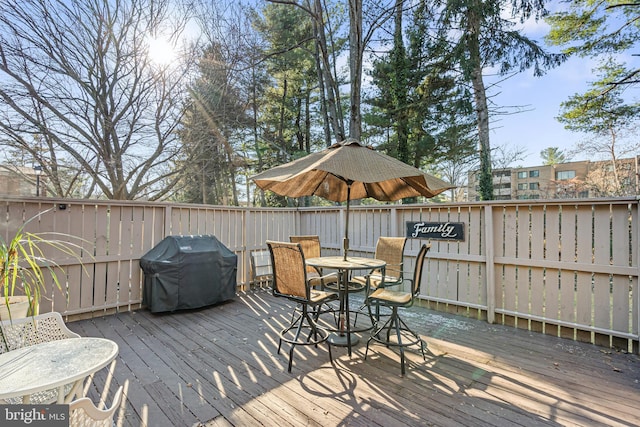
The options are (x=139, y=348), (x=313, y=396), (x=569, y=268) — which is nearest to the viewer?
(x=313, y=396)

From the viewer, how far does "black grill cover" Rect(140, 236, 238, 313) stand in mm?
3953

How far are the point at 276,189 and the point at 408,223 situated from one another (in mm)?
2352

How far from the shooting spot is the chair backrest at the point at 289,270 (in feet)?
8.66

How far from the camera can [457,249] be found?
418cm

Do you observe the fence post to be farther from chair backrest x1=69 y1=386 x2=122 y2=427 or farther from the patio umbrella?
chair backrest x1=69 y1=386 x2=122 y2=427

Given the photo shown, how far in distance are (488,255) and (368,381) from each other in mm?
2499

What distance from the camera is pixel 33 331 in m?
1.61

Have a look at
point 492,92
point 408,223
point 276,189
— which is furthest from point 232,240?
point 492,92

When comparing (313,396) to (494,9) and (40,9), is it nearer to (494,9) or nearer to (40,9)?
(40,9)

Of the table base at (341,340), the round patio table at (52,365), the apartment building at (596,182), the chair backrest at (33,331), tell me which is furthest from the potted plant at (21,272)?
the apartment building at (596,182)

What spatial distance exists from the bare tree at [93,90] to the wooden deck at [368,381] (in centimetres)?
452

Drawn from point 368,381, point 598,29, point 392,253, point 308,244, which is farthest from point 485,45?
point 368,381

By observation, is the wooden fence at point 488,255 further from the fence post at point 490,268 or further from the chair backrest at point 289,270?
the chair backrest at point 289,270

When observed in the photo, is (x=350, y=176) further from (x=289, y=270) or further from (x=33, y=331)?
(x=33, y=331)
